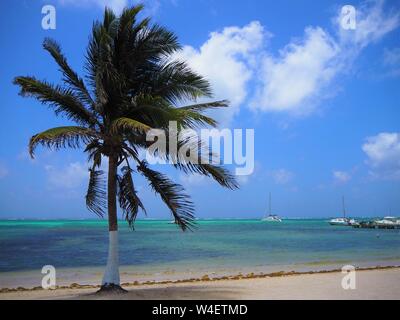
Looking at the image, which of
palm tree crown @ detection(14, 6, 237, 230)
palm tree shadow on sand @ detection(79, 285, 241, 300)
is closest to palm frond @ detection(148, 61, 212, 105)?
palm tree crown @ detection(14, 6, 237, 230)

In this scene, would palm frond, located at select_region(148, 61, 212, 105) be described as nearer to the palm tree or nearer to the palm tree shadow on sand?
the palm tree

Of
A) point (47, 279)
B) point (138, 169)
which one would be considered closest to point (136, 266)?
point (47, 279)

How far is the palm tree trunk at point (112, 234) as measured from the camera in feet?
38.9

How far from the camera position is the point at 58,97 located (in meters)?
11.7

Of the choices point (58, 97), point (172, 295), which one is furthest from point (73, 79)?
point (172, 295)

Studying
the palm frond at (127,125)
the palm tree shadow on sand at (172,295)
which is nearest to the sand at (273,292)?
the palm tree shadow on sand at (172,295)

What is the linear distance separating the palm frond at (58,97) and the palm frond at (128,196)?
5.79 ft

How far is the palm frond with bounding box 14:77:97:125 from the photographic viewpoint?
1143 cm

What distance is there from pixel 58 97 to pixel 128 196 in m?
3.27

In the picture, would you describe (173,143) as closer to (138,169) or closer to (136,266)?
(138,169)

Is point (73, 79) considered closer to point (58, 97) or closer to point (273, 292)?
point (58, 97)

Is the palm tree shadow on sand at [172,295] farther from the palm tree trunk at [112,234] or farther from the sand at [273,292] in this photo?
the palm tree trunk at [112,234]
